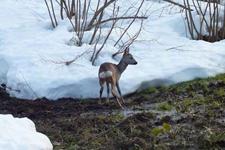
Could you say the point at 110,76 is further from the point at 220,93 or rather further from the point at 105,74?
the point at 220,93

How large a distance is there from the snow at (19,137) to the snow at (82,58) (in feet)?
8.98

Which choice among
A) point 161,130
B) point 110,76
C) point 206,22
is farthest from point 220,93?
point 206,22

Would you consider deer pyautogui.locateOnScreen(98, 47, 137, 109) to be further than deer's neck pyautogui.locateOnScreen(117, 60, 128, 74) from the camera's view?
No

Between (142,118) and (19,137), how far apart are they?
2.05m

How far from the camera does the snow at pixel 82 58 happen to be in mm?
10133

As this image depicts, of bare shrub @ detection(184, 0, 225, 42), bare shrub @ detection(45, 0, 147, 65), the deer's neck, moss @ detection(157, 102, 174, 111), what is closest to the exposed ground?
moss @ detection(157, 102, 174, 111)

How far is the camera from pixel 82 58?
11242mm

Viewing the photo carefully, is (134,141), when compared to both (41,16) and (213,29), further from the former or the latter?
(41,16)

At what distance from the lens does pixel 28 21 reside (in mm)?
→ 13969

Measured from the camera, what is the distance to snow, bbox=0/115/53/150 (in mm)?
6531

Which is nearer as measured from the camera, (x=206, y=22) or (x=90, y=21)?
(x=90, y=21)

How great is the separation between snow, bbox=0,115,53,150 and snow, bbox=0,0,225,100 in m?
2.74

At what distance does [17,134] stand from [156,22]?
7601mm

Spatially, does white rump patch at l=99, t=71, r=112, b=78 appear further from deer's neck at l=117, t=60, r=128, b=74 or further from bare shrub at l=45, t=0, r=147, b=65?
bare shrub at l=45, t=0, r=147, b=65
